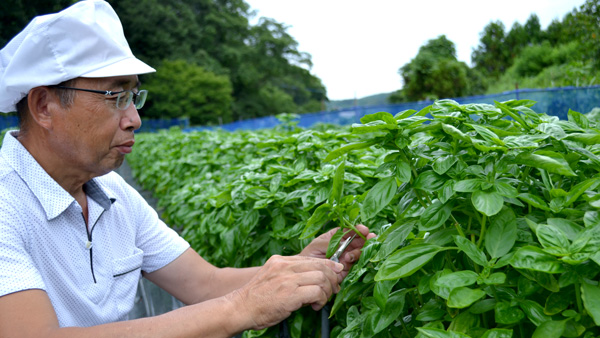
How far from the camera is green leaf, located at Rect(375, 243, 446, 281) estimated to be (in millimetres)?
1089

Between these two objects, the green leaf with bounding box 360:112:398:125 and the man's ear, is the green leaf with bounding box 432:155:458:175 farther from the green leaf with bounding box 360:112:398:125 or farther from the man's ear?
the man's ear

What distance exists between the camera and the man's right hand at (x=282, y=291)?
1.54 meters

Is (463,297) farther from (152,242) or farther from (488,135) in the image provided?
(152,242)

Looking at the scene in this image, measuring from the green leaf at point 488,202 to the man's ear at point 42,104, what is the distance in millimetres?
1400

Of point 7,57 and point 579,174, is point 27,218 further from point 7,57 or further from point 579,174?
point 579,174

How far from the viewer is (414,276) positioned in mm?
1245

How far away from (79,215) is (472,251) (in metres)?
1.46

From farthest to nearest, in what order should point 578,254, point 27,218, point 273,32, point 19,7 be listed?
point 273,32 < point 19,7 < point 27,218 < point 578,254

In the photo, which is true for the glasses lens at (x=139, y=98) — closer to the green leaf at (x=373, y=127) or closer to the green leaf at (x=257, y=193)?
the green leaf at (x=257, y=193)

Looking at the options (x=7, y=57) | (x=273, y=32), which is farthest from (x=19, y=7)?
(x=273, y=32)

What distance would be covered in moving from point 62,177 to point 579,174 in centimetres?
164

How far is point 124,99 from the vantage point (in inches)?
75.3

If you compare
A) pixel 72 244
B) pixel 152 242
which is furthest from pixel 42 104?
pixel 152 242

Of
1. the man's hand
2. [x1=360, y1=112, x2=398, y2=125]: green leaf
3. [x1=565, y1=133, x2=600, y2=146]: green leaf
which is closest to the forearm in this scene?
the man's hand
